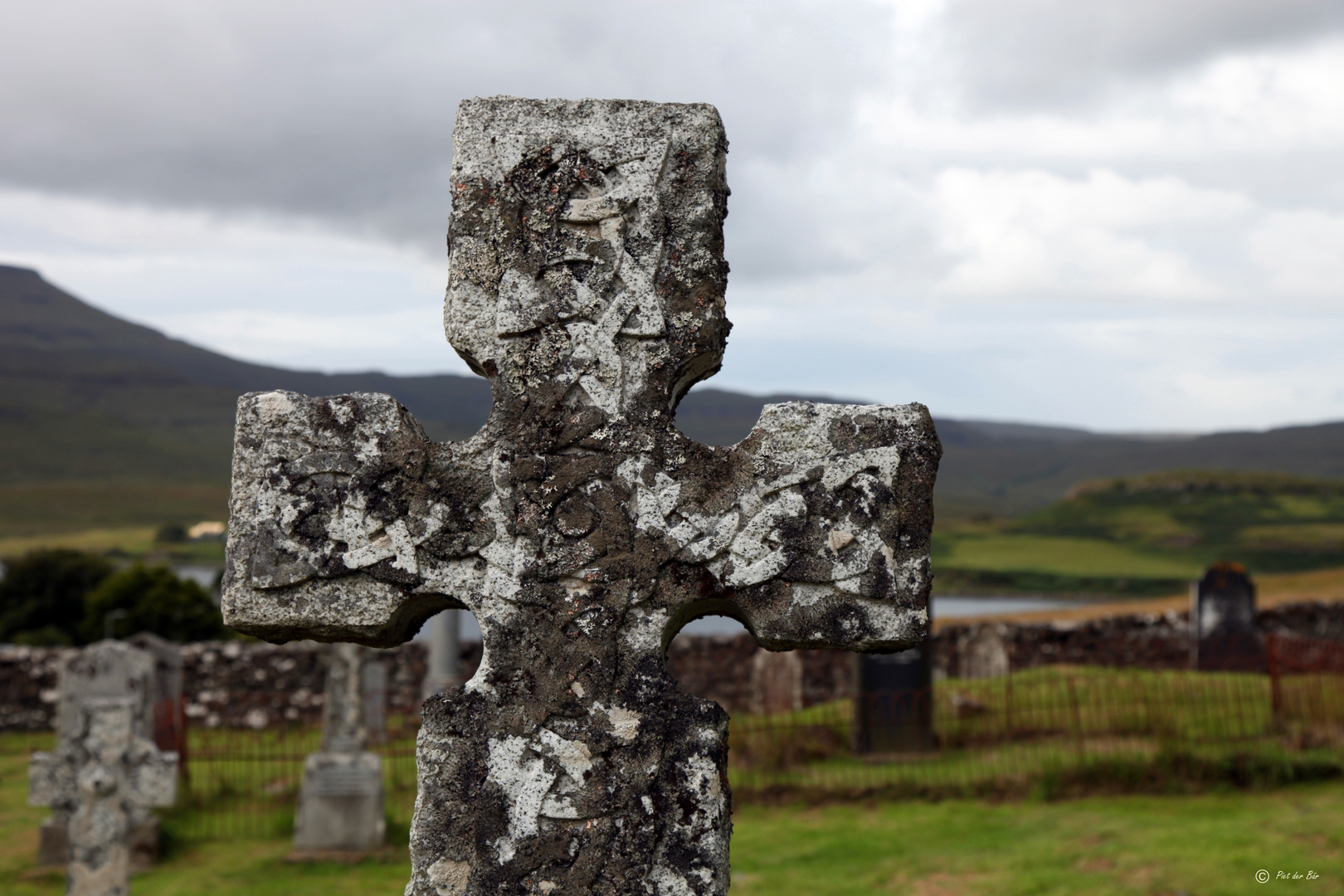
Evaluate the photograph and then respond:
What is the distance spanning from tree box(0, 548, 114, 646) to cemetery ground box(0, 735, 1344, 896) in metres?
13.1

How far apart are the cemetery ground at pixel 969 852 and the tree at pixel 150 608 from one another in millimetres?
9590

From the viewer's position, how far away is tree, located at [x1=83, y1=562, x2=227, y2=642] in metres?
20.6

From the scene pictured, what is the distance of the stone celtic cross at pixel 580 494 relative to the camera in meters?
2.39

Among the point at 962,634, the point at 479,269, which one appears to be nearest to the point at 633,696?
the point at 479,269

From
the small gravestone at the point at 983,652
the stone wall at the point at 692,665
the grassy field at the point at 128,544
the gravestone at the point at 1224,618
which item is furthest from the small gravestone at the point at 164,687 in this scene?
the grassy field at the point at 128,544

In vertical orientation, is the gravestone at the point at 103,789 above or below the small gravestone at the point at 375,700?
above

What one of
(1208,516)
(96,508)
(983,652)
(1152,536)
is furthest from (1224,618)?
(96,508)

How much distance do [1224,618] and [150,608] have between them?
61.9 feet

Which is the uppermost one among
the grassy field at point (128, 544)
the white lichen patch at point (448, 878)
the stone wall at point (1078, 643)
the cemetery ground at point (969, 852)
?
the white lichen patch at point (448, 878)

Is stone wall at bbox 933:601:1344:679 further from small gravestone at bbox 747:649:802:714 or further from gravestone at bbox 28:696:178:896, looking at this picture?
gravestone at bbox 28:696:178:896

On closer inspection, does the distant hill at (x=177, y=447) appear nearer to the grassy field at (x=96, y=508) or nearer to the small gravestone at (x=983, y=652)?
the grassy field at (x=96, y=508)

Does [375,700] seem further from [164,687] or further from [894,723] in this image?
[894,723]

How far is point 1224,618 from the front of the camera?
730 inches

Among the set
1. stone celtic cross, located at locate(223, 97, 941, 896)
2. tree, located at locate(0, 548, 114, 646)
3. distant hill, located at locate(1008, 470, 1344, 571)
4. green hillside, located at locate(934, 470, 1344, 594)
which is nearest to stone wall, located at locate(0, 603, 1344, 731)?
tree, located at locate(0, 548, 114, 646)
